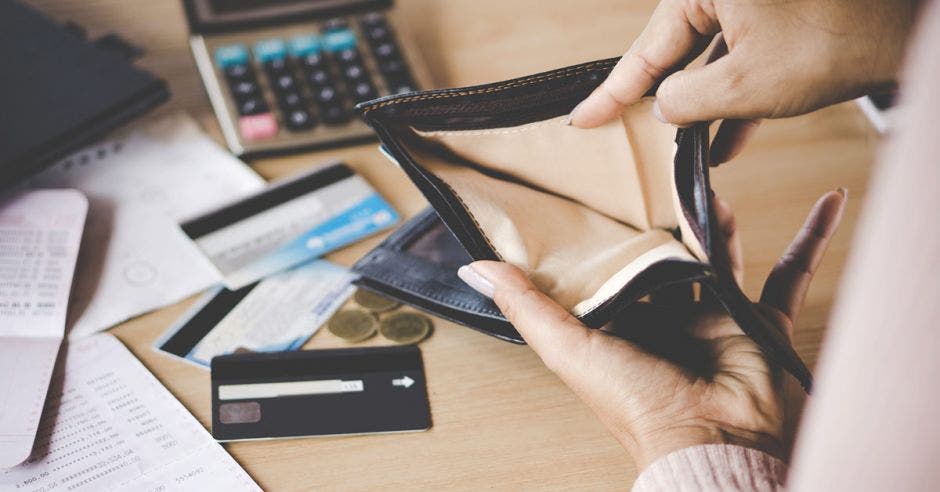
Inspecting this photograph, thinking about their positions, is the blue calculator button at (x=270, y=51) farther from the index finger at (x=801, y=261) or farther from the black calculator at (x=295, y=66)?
the index finger at (x=801, y=261)

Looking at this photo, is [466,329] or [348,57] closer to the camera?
[466,329]

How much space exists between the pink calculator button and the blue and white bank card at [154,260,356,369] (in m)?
0.16

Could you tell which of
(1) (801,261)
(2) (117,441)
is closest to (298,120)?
(2) (117,441)

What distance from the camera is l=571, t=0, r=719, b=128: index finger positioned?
0.56 m

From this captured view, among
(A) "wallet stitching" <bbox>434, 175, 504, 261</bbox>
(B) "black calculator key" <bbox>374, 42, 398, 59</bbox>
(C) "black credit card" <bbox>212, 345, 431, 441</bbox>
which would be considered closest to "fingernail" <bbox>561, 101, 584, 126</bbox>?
(A) "wallet stitching" <bbox>434, 175, 504, 261</bbox>

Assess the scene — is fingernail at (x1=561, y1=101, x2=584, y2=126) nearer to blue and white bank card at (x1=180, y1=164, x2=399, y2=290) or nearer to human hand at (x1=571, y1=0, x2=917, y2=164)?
human hand at (x1=571, y1=0, x2=917, y2=164)

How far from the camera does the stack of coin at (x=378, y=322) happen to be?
0.62m

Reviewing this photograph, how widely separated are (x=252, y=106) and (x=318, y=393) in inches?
13.0

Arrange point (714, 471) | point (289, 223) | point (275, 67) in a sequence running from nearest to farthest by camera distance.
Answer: point (714, 471)
point (289, 223)
point (275, 67)

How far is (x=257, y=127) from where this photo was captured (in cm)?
78

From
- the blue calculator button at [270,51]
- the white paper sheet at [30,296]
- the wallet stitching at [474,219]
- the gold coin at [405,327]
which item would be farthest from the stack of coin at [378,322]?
the blue calculator button at [270,51]

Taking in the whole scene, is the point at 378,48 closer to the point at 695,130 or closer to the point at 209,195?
the point at 209,195

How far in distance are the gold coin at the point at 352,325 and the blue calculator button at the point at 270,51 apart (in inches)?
12.6

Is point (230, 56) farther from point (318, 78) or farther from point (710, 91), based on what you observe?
point (710, 91)
